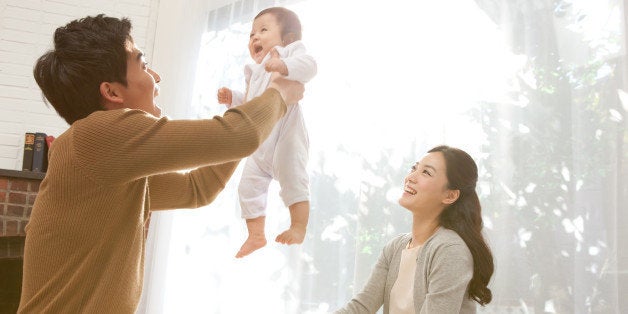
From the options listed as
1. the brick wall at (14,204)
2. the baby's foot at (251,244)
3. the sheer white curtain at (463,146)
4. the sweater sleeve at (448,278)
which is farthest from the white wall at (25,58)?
the sweater sleeve at (448,278)

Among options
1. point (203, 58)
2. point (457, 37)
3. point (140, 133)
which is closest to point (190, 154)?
point (140, 133)

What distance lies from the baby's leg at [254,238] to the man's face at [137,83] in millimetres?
668

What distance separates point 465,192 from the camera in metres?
2.49

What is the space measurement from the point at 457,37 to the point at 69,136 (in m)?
2.09

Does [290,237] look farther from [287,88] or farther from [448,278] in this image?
[448,278]

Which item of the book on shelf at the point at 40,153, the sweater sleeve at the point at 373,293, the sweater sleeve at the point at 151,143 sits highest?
the sweater sleeve at the point at 151,143

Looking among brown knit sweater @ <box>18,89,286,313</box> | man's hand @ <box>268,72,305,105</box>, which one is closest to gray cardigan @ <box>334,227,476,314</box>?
man's hand @ <box>268,72,305,105</box>

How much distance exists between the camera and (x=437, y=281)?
2207 millimetres

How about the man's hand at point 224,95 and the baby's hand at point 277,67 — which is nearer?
the baby's hand at point 277,67

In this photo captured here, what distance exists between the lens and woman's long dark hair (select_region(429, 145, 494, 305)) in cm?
230

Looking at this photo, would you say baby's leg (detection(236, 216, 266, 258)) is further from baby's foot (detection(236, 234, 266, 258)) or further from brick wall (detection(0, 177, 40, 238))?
brick wall (detection(0, 177, 40, 238))

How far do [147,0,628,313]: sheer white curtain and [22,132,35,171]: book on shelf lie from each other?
3.27 ft

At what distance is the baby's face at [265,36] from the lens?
184 cm

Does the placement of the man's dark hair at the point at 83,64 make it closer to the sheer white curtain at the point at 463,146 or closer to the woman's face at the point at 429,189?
the woman's face at the point at 429,189
